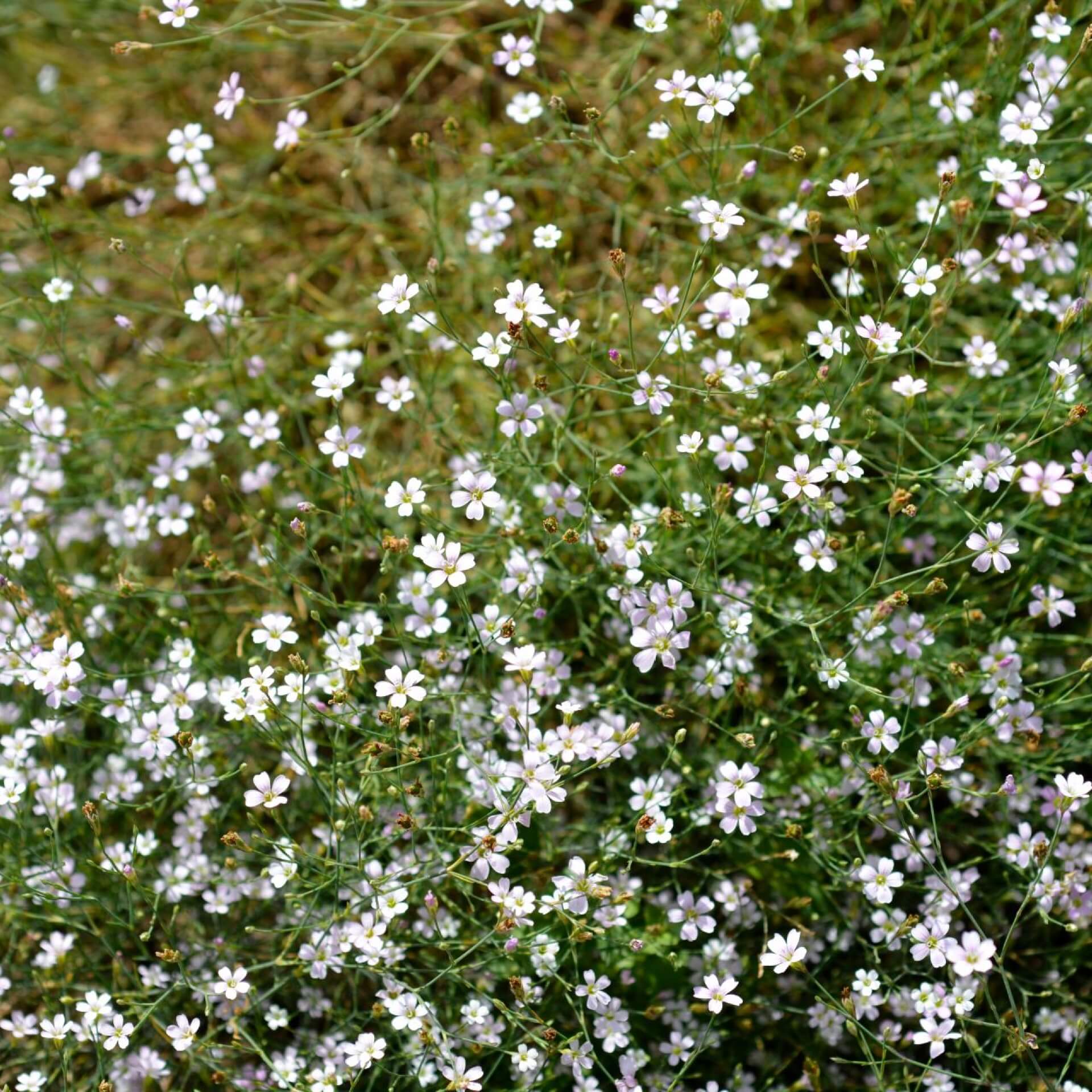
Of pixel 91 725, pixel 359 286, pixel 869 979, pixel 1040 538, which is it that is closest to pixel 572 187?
pixel 359 286

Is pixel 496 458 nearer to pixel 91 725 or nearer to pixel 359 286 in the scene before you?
pixel 359 286

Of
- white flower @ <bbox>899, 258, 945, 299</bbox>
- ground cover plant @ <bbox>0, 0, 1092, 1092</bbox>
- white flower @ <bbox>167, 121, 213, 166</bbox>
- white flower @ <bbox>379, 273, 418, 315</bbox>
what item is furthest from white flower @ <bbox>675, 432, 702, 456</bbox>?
white flower @ <bbox>167, 121, 213, 166</bbox>

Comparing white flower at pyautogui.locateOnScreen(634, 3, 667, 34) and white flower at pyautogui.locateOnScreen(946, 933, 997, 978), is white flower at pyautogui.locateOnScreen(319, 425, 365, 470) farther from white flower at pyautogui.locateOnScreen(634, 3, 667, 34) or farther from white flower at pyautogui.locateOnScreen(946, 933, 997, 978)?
white flower at pyautogui.locateOnScreen(946, 933, 997, 978)

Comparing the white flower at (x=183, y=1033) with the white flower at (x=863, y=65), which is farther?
the white flower at (x=863, y=65)

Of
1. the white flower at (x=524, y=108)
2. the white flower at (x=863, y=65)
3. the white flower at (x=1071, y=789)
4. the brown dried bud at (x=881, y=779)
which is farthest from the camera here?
the white flower at (x=524, y=108)

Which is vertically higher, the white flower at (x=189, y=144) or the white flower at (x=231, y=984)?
the white flower at (x=189, y=144)

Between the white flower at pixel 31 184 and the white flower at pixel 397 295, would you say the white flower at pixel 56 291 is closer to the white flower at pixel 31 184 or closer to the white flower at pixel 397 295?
the white flower at pixel 31 184

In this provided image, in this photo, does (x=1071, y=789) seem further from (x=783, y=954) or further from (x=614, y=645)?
(x=614, y=645)

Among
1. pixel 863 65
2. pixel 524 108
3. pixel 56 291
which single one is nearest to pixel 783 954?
pixel 863 65

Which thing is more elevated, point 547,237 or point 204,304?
point 204,304

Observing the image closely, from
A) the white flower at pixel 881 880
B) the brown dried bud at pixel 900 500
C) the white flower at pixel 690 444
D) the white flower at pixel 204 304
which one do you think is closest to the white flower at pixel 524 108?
the white flower at pixel 204 304

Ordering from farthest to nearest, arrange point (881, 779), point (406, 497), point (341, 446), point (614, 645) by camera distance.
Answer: point (614, 645) → point (341, 446) → point (406, 497) → point (881, 779)
